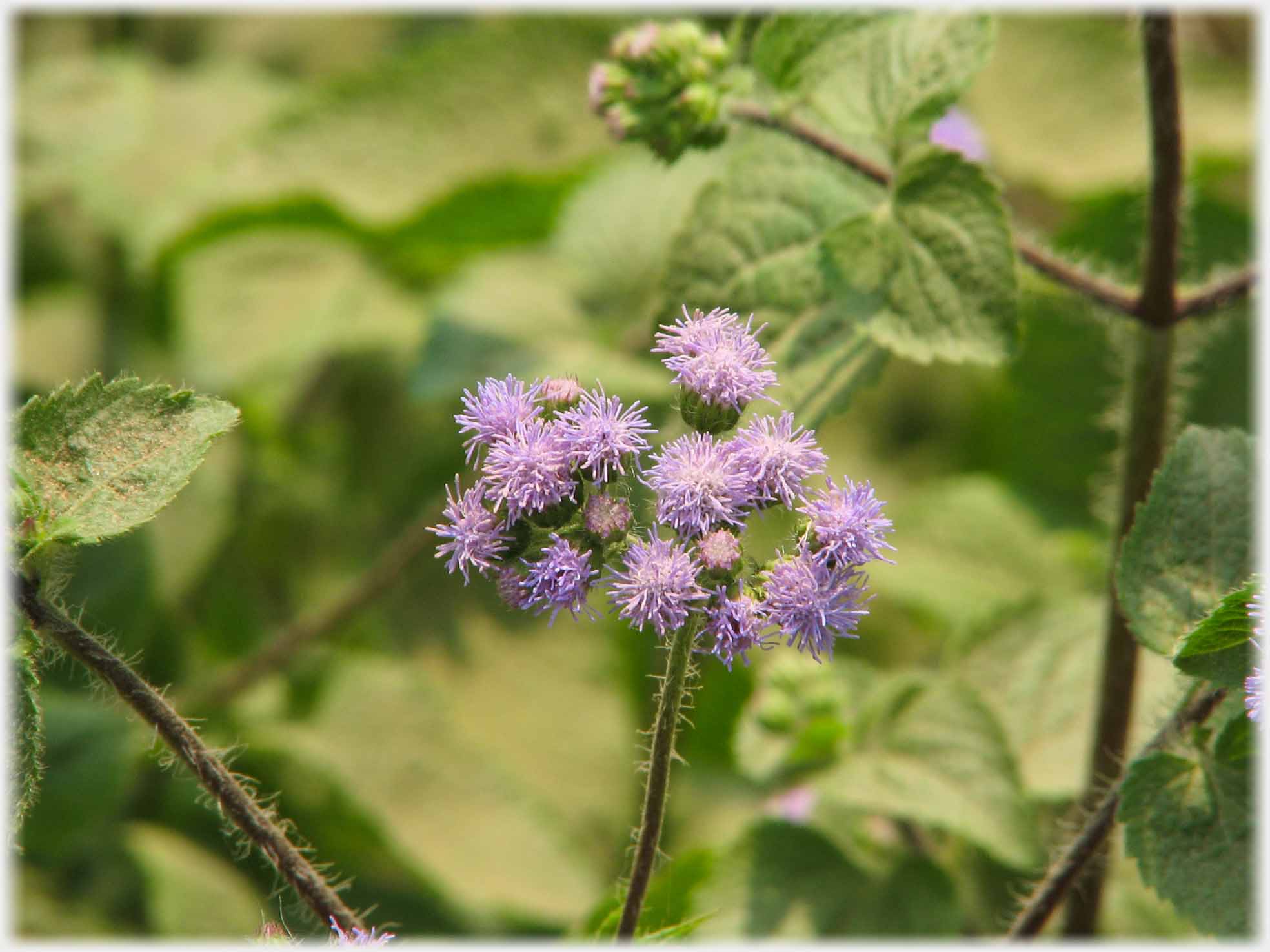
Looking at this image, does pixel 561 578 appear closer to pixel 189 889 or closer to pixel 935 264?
pixel 935 264

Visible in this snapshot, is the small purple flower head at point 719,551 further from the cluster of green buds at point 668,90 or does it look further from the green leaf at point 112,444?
the cluster of green buds at point 668,90

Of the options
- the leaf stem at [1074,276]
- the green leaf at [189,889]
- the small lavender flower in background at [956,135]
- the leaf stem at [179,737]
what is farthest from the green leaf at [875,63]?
the green leaf at [189,889]

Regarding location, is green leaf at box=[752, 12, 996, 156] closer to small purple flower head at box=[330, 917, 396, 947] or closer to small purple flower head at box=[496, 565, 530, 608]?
small purple flower head at box=[496, 565, 530, 608]

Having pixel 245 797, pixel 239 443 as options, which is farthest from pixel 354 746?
pixel 245 797

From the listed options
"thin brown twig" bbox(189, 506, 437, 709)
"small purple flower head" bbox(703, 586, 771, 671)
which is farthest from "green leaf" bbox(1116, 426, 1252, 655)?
"thin brown twig" bbox(189, 506, 437, 709)

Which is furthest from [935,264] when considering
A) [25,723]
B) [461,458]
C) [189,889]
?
[189,889]

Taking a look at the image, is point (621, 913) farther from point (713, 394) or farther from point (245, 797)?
point (713, 394)
